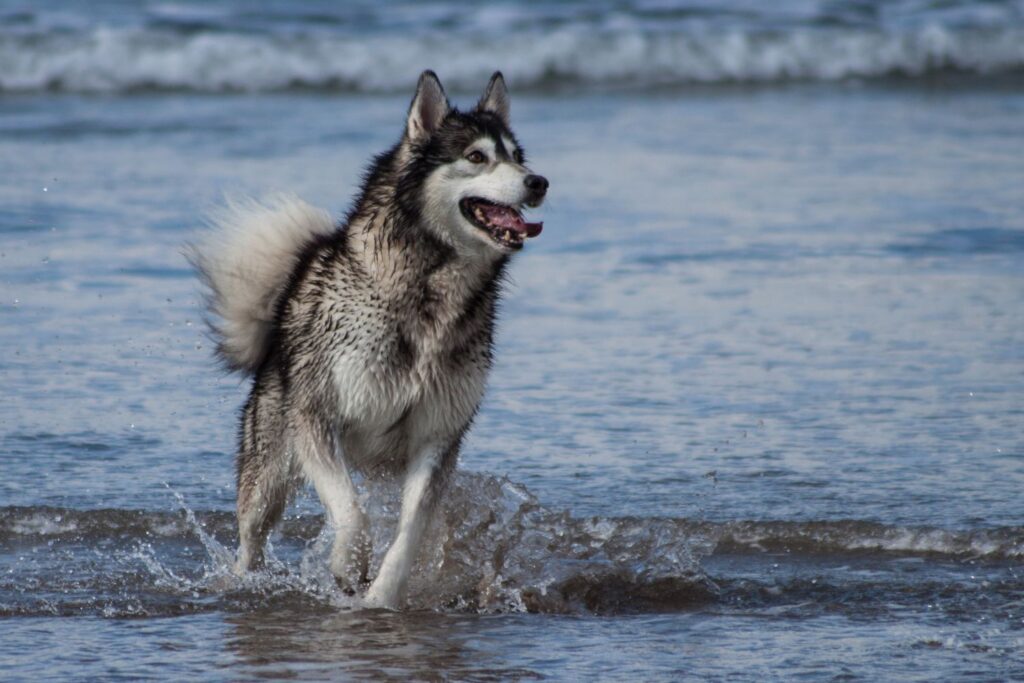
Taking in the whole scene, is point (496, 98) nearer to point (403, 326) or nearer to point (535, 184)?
point (535, 184)

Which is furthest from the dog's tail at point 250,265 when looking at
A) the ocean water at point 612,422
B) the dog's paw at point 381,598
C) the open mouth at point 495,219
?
the dog's paw at point 381,598

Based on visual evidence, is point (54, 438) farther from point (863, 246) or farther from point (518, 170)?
point (863, 246)

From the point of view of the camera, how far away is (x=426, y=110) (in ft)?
16.1

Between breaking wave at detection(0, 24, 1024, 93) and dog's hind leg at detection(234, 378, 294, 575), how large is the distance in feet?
39.0

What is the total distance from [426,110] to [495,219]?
393 millimetres

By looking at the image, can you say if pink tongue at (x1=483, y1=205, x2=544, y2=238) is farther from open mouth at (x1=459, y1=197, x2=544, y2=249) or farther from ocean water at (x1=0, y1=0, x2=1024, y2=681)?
ocean water at (x1=0, y1=0, x2=1024, y2=681)

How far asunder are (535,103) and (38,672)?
12029mm

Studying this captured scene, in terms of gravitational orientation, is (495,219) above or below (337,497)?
above

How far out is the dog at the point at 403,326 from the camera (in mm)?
4785

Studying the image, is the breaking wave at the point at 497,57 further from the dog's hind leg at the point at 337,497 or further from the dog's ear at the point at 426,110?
the dog's hind leg at the point at 337,497

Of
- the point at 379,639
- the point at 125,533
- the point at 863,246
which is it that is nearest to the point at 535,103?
the point at 863,246

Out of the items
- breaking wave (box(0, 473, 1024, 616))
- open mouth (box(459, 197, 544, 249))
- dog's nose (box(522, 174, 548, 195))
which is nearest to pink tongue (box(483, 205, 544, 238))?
open mouth (box(459, 197, 544, 249))

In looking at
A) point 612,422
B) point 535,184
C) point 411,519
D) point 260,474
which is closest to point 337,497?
point 411,519

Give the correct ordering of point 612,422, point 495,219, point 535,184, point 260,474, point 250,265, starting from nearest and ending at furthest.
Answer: point 535,184, point 495,219, point 260,474, point 250,265, point 612,422
